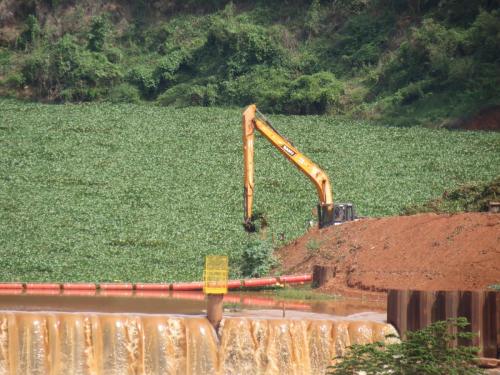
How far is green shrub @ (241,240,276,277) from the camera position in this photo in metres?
35.7

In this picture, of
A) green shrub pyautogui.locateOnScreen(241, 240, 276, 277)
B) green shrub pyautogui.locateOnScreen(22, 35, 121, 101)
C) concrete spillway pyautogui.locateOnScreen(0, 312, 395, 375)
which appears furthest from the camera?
green shrub pyautogui.locateOnScreen(22, 35, 121, 101)

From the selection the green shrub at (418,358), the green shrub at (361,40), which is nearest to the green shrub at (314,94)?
the green shrub at (361,40)

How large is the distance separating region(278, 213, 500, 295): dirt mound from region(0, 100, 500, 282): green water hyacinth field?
11.5 ft

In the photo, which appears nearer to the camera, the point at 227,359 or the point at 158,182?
the point at 227,359

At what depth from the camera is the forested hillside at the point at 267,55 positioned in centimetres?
6544

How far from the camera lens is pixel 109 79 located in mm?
75250

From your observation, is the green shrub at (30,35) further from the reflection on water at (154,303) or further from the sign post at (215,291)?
the sign post at (215,291)

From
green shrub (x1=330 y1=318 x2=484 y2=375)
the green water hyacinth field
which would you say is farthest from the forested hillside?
green shrub (x1=330 y1=318 x2=484 y2=375)

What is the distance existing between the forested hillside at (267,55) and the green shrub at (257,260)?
2815 cm

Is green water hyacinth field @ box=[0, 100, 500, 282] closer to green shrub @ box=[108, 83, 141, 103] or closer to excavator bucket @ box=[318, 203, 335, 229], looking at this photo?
excavator bucket @ box=[318, 203, 335, 229]

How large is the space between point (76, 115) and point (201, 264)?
93.7ft

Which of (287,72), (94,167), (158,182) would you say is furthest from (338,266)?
(287,72)

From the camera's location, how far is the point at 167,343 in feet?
72.8

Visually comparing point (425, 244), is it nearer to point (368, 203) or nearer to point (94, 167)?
point (368, 203)
